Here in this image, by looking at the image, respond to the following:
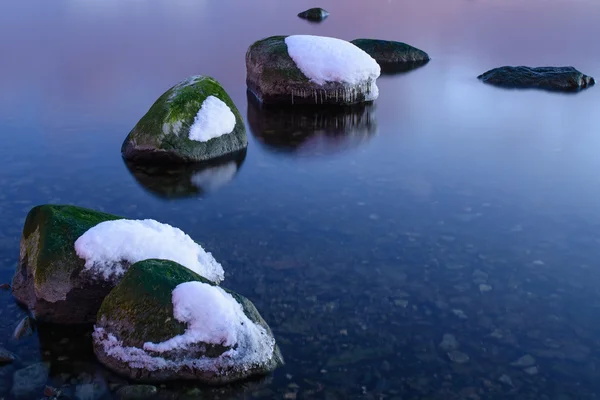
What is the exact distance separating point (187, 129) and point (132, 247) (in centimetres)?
497

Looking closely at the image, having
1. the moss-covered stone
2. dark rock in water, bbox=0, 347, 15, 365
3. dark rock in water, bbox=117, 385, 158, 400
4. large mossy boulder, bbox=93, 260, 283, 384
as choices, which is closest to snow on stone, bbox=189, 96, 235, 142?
the moss-covered stone

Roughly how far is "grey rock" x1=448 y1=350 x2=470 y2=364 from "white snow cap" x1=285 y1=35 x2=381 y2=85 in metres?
10.0

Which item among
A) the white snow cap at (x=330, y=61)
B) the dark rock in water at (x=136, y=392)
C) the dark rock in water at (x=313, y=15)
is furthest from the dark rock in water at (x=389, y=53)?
the dark rock in water at (x=136, y=392)

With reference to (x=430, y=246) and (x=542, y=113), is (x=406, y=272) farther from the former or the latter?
(x=542, y=113)

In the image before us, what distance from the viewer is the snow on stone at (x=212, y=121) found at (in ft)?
40.6

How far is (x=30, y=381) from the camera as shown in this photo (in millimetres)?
6559

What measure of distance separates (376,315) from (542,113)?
36.2 ft

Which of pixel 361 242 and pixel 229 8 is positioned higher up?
pixel 229 8

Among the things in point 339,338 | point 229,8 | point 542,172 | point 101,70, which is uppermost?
point 229,8

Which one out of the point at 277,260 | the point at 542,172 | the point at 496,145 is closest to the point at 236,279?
the point at 277,260

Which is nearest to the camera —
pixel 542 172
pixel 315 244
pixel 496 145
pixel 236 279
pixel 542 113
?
pixel 236 279

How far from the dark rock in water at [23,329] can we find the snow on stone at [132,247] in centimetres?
89

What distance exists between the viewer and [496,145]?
1445 cm

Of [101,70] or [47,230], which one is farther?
[101,70]
